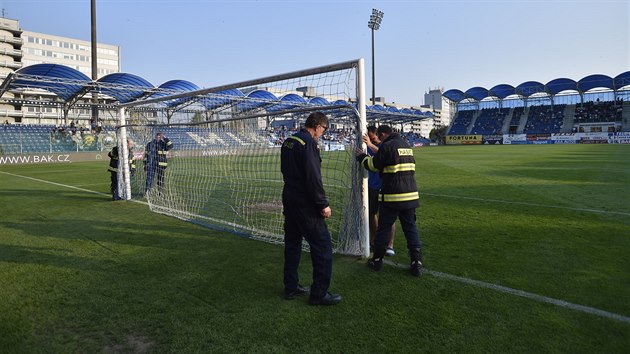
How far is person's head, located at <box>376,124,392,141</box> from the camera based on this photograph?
4.91 m

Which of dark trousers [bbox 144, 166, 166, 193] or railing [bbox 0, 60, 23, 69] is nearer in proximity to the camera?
dark trousers [bbox 144, 166, 166, 193]

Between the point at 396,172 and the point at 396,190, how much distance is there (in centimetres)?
21

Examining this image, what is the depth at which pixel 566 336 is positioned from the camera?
3115mm

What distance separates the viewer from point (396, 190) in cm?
454

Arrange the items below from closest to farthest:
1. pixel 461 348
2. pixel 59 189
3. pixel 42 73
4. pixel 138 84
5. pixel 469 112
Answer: pixel 461 348 → pixel 59 189 → pixel 42 73 → pixel 138 84 → pixel 469 112

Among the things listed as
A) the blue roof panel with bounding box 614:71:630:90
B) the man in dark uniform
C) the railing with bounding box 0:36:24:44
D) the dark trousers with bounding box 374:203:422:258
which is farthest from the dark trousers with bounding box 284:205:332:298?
the railing with bounding box 0:36:24:44

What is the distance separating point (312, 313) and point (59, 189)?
12.0 metres

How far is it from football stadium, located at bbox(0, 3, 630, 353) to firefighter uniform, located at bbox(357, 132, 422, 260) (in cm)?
40

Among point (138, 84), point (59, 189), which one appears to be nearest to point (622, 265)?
point (59, 189)

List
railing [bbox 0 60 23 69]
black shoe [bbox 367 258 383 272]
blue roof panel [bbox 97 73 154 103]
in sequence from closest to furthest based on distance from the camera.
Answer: black shoe [bbox 367 258 383 272] < blue roof panel [bbox 97 73 154 103] < railing [bbox 0 60 23 69]

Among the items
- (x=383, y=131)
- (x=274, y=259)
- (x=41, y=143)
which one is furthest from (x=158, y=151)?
(x=41, y=143)

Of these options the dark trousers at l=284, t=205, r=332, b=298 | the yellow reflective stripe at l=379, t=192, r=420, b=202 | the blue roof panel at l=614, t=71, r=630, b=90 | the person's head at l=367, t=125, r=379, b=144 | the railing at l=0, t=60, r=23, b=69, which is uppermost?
the railing at l=0, t=60, r=23, b=69

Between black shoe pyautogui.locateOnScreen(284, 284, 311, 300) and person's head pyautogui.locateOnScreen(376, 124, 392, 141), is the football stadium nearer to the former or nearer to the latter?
black shoe pyautogui.locateOnScreen(284, 284, 311, 300)

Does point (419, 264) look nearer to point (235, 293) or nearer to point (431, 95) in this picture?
point (235, 293)
